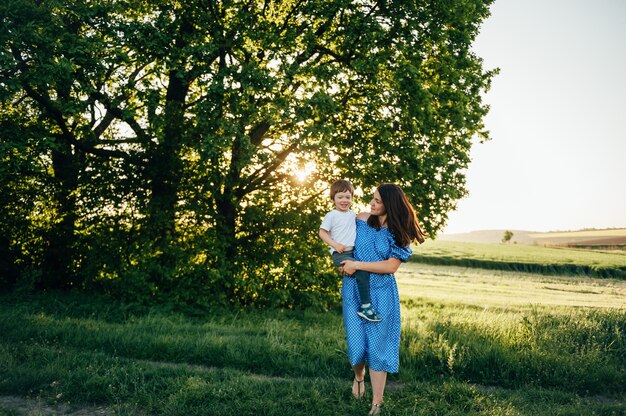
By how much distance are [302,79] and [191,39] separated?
2.91 meters

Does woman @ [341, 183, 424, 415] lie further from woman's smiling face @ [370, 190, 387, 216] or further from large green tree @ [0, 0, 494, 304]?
large green tree @ [0, 0, 494, 304]

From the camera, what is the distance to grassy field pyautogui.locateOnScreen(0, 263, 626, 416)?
5074mm

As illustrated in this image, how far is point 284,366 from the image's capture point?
256 inches

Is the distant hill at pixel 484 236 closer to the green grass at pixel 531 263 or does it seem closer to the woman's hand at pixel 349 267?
the green grass at pixel 531 263

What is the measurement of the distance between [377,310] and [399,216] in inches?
43.2

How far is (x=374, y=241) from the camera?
4973 mm

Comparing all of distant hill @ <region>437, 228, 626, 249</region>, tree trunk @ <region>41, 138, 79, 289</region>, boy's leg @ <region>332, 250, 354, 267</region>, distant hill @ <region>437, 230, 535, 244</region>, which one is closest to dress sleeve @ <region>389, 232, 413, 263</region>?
boy's leg @ <region>332, 250, 354, 267</region>

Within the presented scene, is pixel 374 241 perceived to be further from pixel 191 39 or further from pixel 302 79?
pixel 191 39

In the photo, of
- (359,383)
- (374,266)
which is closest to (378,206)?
(374,266)

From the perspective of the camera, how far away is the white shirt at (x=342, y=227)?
5.05m

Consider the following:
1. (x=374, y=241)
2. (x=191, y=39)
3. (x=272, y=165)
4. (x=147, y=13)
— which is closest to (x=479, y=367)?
(x=374, y=241)

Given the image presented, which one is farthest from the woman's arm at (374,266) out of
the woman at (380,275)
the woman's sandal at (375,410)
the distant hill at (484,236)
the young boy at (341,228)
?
the distant hill at (484,236)

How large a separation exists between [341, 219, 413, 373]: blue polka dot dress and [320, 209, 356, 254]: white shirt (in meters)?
0.09

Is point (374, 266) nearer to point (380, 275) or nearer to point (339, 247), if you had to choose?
point (380, 275)
